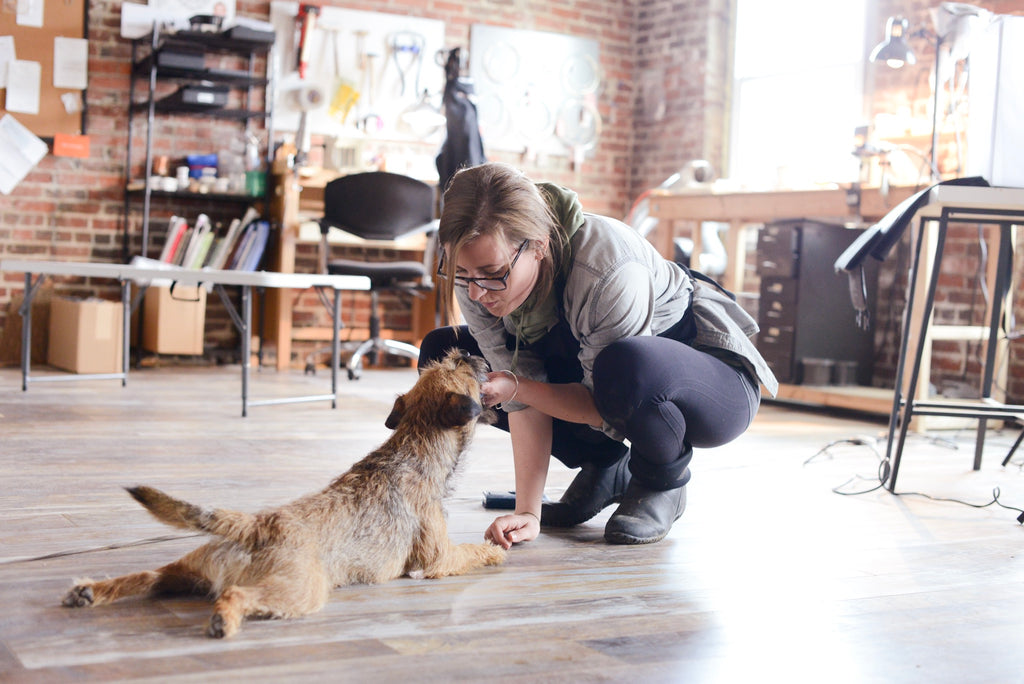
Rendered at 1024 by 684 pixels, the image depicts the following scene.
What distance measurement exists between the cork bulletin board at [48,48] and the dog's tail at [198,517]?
4760mm

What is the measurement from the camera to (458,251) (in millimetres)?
1646

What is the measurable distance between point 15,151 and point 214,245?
1.12m

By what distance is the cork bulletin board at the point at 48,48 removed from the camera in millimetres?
5340

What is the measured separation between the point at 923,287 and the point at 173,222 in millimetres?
3805

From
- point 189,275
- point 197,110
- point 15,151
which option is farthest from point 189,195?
point 189,275

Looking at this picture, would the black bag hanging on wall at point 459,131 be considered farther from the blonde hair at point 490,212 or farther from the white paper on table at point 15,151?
the blonde hair at point 490,212

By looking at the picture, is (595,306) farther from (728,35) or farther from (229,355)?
(728,35)

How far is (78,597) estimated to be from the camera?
55.6 inches

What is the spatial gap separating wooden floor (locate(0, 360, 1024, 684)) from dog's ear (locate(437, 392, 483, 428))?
15 centimetres

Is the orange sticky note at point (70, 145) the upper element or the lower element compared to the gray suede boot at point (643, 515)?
upper

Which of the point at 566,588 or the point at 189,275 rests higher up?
the point at 189,275

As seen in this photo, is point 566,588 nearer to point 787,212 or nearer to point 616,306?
point 616,306

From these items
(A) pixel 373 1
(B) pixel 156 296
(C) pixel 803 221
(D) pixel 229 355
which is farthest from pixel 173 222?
(C) pixel 803 221

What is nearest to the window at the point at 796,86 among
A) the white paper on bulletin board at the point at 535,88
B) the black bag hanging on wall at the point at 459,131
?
the white paper on bulletin board at the point at 535,88
